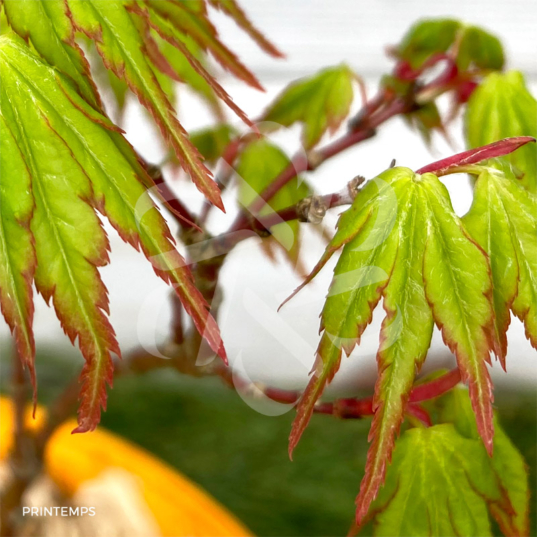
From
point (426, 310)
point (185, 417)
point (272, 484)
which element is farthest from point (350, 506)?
point (426, 310)

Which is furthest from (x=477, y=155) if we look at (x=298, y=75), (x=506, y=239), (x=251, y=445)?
(x=298, y=75)

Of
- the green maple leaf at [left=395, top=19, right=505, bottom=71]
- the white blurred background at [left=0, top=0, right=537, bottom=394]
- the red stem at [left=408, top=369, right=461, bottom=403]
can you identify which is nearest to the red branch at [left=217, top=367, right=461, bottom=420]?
the red stem at [left=408, top=369, right=461, bottom=403]

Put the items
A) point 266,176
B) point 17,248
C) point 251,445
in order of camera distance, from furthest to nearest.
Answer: point 251,445 → point 266,176 → point 17,248

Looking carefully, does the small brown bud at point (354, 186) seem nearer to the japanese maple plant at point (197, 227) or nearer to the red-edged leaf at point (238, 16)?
the japanese maple plant at point (197, 227)

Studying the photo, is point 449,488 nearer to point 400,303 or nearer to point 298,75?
point 400,303

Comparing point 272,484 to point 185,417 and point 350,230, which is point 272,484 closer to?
point 185,417

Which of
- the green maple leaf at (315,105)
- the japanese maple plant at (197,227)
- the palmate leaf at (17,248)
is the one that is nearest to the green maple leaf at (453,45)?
the green maple leaf at (315,105)
